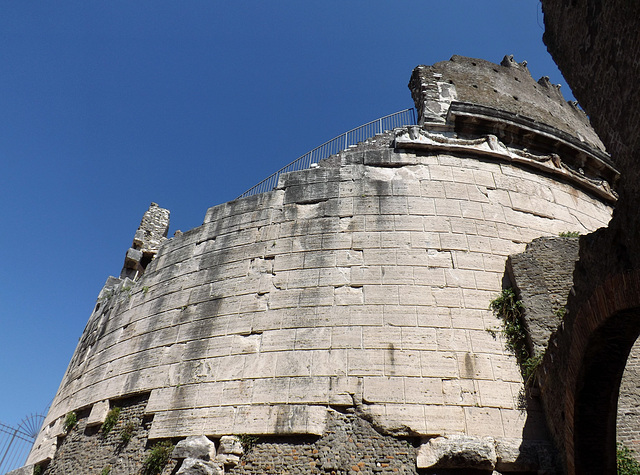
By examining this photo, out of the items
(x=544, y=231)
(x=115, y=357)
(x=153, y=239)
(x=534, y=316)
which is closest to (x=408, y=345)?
(x=534, y=316)

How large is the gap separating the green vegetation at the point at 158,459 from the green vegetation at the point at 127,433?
651mm

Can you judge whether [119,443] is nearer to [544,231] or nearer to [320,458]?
[320,458]

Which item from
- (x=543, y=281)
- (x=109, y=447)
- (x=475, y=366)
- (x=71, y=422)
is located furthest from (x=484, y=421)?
(x=71, y=422)

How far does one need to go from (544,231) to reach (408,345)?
11.5ft

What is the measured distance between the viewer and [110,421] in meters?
6.89

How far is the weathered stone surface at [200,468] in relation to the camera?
5363 mm

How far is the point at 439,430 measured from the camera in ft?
17.3

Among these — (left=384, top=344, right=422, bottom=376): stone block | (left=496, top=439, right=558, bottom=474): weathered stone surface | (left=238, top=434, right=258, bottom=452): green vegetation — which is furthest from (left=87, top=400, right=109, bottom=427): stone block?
(left=496, top=439, right=558, bottom=474): weathered stone surface

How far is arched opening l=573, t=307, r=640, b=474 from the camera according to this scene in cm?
394

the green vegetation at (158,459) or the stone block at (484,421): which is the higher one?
the stone block at (484,421)

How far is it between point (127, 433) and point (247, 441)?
215cm

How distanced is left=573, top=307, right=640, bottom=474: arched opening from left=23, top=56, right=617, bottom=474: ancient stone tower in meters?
0.70

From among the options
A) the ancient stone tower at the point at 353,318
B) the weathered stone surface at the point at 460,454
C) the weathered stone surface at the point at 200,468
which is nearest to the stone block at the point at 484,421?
the ancient stone tower at the point at 353,318

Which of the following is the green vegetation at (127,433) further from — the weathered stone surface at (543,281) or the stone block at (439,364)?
the weathered stone surface at (543,281)
